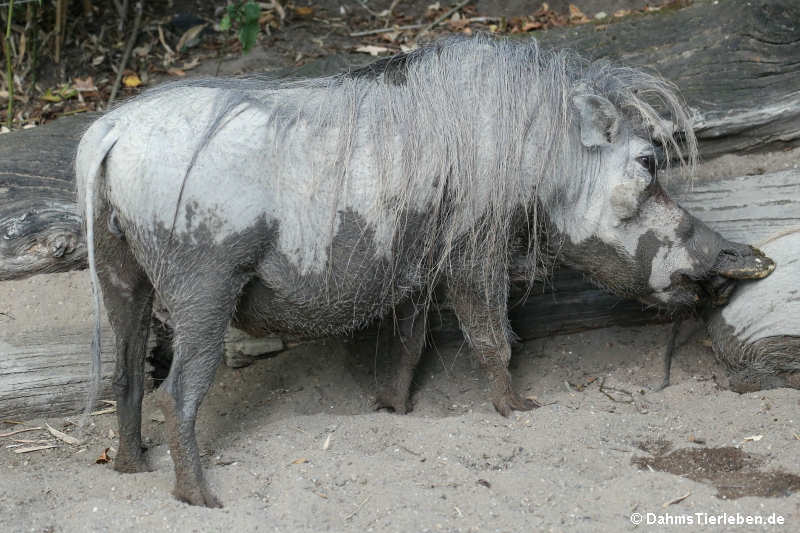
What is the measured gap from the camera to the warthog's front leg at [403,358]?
4.00 metres

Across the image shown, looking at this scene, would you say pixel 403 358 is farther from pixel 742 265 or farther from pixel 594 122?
pixel 742 265

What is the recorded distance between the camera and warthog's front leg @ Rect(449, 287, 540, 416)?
3641 millimetres

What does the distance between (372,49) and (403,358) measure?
8.29 ft

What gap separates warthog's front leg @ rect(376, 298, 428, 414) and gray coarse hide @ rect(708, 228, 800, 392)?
49.4 inches

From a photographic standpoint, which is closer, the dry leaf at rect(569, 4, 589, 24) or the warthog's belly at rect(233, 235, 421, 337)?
the warthog's belly at rect(233, 235, 421, 337)

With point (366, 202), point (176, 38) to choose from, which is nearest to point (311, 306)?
point (366, 202)

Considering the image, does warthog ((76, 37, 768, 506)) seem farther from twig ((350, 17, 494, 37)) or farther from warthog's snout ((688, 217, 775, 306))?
twig ((350, 17, 494, 37))

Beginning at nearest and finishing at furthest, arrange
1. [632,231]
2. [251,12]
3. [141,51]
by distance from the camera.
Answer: [632,231] < [251,12] < [141,51]

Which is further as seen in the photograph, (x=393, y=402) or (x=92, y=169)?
(x=393, y=402)

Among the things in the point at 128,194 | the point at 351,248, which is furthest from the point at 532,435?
the point at 128,194

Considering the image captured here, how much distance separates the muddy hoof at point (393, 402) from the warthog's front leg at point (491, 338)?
0.39 meters

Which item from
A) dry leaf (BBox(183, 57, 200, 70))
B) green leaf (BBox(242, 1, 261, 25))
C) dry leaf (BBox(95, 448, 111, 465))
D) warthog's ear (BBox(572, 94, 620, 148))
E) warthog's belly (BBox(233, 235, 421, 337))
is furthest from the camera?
dry leaf (BBox(183, 57, 200, 70))

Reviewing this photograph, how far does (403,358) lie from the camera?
4.05 metres

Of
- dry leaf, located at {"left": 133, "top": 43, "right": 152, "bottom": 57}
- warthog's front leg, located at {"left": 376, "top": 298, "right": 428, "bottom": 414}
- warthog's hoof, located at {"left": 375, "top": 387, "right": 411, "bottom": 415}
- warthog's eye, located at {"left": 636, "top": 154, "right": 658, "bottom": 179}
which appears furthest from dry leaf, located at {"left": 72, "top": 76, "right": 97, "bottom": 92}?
warthog's eye, located at {"left": 636, "top": 154, "right": 658, "bottom": 179}
